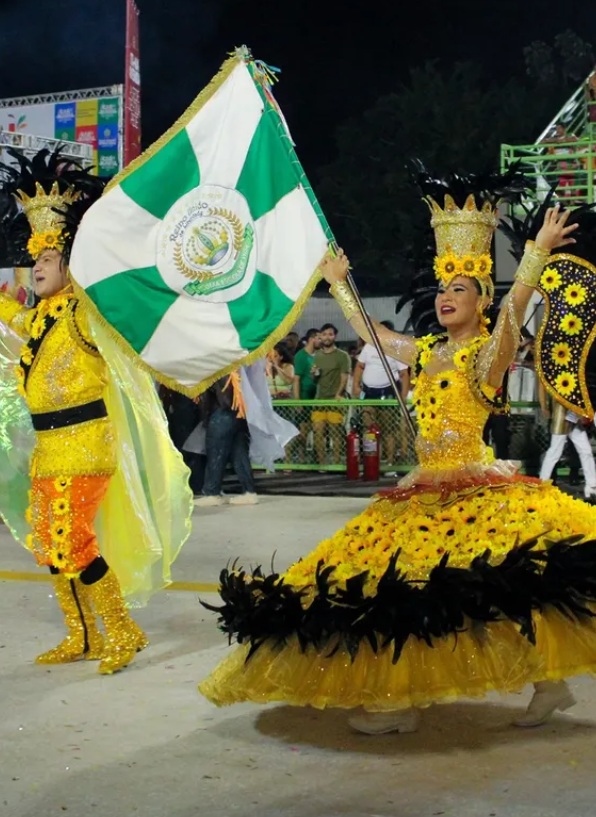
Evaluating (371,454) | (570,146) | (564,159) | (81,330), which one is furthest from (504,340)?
(570,146)

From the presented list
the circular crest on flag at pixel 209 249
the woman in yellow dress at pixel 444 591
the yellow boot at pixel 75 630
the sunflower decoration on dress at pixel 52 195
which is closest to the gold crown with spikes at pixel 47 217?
the sunflower decoration on dress at pixel 52 195

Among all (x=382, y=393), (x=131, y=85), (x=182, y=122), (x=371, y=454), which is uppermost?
(x=131, y=85)

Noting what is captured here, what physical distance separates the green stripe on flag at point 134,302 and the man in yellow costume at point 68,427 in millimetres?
140

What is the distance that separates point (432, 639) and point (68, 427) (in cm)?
217

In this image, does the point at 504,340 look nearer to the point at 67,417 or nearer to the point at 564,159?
the point at 67,417

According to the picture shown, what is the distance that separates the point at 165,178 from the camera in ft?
16.9

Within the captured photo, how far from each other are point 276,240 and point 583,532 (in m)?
1.83

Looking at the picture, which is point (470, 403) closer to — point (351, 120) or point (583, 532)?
point (583, 532)

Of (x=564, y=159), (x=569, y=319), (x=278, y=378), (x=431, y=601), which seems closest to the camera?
(x=431, y=601)

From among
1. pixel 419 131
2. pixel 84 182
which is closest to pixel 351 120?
pixel 419 131

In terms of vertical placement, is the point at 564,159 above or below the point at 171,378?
above

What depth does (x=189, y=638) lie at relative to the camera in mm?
5844

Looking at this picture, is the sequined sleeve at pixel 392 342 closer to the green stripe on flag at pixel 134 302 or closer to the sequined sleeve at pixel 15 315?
the green stripe on flag at pixel 134 302

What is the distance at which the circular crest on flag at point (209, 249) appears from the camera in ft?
16.6
